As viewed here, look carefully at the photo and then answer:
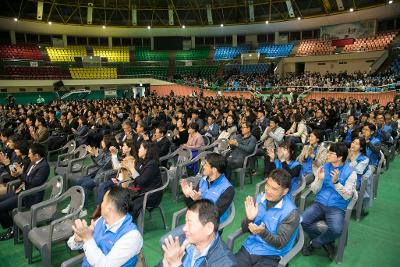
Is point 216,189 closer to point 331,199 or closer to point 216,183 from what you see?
point 216,183

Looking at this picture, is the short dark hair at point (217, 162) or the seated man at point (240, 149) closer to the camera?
the short dark hair at point (217, 162)

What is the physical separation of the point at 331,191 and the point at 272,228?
4.49 feet

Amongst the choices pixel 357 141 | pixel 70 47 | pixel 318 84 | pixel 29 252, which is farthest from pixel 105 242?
pixel 70 47

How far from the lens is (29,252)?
3471mm

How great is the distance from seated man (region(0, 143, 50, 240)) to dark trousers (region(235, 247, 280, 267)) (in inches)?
121

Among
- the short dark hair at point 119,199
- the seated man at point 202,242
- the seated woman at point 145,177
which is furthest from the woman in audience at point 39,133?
the seated man at point 202,242

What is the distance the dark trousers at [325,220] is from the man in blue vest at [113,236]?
83.9 inches

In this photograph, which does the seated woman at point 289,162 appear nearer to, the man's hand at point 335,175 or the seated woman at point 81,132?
the man's hand at point 335,175

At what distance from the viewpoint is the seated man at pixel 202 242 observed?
192cm

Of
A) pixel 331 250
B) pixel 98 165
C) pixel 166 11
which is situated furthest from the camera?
pixel 166 11

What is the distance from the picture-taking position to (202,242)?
6.59ft


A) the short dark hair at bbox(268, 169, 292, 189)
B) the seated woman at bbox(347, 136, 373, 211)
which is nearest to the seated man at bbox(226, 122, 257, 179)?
the seated woman at bbox(347, 136, 373, 211)

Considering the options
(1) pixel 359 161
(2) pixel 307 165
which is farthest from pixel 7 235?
(1) pixel 359 161

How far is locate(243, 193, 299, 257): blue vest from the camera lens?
254cm
